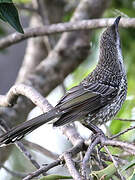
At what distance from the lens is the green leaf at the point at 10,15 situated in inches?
117

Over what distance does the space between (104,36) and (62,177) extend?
95.4 inches

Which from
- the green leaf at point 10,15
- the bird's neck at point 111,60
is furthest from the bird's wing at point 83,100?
the green leaf at point 10,15

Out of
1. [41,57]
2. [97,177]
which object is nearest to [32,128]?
[97,177]

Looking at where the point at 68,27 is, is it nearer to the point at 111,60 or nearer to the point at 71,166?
the point at 111,60

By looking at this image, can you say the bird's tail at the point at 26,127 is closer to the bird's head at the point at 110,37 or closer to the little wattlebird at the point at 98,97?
the little wattlebird at the point at 98,97

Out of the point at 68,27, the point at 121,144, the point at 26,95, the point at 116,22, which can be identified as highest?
the point at 68,27

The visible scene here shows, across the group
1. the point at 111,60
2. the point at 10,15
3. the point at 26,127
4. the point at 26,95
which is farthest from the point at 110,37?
the point at 10,15

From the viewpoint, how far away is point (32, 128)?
11.4ft

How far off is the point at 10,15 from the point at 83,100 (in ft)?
4.58

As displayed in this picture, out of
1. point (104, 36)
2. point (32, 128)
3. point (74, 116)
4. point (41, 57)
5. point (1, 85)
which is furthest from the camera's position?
point (1, 85)

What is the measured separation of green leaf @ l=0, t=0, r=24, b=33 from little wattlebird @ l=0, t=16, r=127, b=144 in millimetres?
730

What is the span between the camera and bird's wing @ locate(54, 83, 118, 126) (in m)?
3.87

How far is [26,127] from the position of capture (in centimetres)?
342

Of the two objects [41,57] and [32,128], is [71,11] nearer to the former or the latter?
[41,57]
